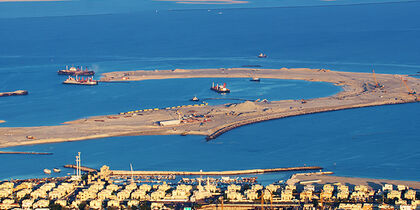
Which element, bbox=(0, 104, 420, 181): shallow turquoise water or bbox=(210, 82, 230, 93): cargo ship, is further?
bbox=(210, 82, 230, 93): cargo ship

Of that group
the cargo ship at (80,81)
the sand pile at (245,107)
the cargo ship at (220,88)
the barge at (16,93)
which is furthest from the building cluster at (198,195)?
the cargo ship at (80,81)

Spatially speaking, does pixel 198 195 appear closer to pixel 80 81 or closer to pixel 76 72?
pixel 80 81

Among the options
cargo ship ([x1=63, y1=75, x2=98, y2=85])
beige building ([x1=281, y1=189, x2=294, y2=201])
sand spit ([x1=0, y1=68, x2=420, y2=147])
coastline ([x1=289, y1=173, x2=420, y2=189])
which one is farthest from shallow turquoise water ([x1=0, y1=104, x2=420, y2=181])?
cargo ship ([x1=63, y1=75, x2=98, y2=85])

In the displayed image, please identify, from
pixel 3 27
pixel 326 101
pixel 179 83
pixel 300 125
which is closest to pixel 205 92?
pixel 179 83

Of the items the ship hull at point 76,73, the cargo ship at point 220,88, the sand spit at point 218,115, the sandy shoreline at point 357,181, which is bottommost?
the sandy shoreline at point 357,181

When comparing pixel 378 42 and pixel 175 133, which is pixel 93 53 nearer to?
pixel 378 42

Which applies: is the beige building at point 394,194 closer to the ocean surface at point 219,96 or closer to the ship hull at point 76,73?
the ocean surface at point 219,96

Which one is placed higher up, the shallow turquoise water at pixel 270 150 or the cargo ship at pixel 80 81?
the cargo ship at pixel 80 81

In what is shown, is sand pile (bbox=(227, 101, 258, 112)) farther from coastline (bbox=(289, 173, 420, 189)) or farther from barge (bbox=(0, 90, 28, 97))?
barge (bbox=(0, 90, 28, 97))
